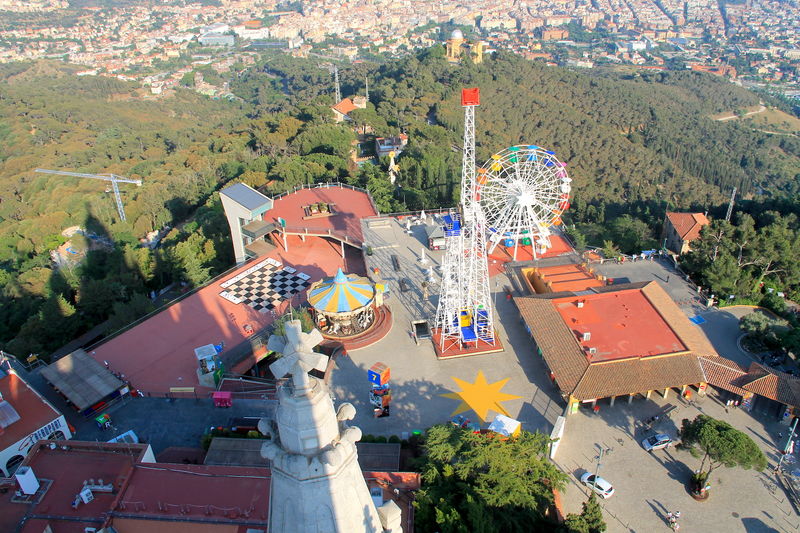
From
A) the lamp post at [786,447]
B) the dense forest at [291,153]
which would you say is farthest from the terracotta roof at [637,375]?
the dense forest at [291,153]

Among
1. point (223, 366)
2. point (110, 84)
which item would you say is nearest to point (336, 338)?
point (223, 366)

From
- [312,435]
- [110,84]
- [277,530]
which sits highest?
[312,435]

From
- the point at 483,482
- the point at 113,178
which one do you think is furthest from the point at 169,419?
the point at 113,178

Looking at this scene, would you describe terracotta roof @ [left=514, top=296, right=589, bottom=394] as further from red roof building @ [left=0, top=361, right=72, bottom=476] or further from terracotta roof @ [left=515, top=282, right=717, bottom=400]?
red roof building @ [left=0, top=361, right=72, bottom=476]

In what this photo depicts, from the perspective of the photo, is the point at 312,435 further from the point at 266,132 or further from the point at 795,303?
the point at 266,132

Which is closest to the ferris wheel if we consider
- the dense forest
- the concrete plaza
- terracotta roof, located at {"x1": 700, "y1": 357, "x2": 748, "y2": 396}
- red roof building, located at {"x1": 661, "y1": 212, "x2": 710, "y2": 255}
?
the dense forest

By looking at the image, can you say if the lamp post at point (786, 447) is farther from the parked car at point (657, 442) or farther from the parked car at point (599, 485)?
the parked car at point (599, 485)
